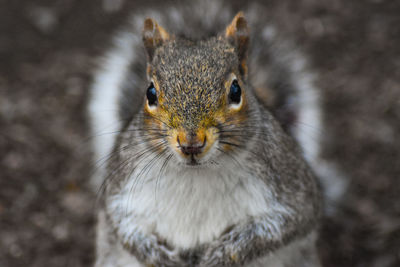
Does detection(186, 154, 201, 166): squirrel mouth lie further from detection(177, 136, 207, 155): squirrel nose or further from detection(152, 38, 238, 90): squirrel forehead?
detection(152, 38, 238, 90): squirrel forehead

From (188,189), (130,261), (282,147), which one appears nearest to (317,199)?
(282,147)

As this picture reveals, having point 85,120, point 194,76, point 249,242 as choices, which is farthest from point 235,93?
point 85,120

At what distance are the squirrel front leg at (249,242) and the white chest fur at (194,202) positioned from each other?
1.5 inches

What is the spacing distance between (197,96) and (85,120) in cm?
185

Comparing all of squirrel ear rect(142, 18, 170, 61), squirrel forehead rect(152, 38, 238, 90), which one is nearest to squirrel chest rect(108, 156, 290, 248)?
squirrel forehead rect(152, 38, 238, 90)

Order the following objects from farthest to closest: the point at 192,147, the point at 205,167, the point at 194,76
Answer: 1. the point at 205,167
2. the point at 194,76
3. the point at 192,147

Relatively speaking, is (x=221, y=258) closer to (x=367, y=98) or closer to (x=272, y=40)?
(x=272, y=40)

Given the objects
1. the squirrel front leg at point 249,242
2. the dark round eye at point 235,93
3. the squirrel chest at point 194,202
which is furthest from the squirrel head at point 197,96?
the squirrel front leg at point 249,242

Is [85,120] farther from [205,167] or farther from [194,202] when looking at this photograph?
[205,167]

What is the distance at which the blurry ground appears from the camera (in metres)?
2.67

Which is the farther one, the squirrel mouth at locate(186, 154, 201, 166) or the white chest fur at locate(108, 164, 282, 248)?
the white chest fur at locate(108, 164, 282, 248)

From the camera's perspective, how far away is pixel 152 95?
1694mm

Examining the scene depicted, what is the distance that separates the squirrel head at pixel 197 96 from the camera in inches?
59.6

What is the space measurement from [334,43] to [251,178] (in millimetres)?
1956
